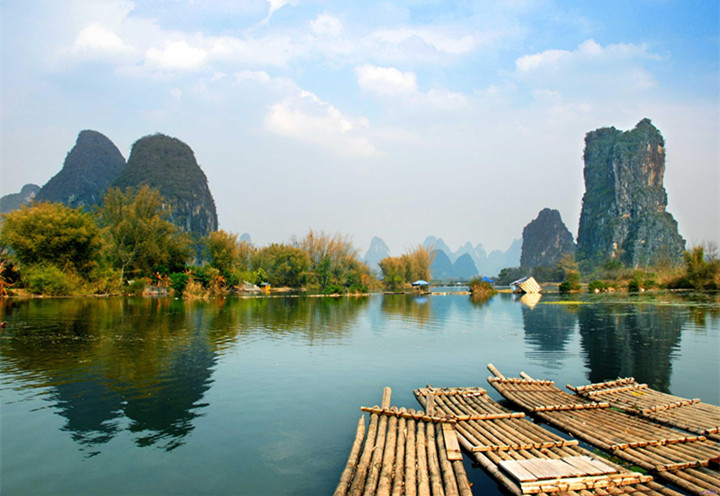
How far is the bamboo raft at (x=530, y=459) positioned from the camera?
4.47 metres

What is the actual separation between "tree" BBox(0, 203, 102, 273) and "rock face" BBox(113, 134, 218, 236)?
7899 centimetres

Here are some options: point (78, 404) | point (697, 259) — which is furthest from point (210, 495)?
point (697, 259)

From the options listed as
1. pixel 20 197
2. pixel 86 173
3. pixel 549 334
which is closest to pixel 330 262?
pixel 549 334

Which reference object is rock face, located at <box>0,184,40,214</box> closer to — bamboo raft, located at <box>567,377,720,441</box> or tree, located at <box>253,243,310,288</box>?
tree, located at <box>253,243,310,288</box>

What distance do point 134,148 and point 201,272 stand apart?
105 meters

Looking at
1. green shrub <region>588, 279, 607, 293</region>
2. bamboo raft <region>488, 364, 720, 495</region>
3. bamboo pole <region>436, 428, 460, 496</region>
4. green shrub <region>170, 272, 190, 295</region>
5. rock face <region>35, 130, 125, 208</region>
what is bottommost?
bamboo raft <region>488, 364, 720, 495</region>

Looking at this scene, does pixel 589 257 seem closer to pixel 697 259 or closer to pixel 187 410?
pixel 697 259

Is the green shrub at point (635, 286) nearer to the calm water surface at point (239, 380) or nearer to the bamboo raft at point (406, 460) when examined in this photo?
the calm water surface at point (239, 380)

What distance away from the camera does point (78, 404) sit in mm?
7406

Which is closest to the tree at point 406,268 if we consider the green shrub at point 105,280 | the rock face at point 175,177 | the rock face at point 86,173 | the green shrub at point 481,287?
the green shrub at point 481,287

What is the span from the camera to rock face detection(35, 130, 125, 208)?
123m

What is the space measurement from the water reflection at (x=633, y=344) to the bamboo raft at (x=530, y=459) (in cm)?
486

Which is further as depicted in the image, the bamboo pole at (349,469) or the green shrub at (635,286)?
the green shrub at (635,286)

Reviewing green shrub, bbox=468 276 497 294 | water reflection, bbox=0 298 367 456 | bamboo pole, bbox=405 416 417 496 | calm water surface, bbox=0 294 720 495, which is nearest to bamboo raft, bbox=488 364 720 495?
calm water surface, bbox=0 294 720 495
